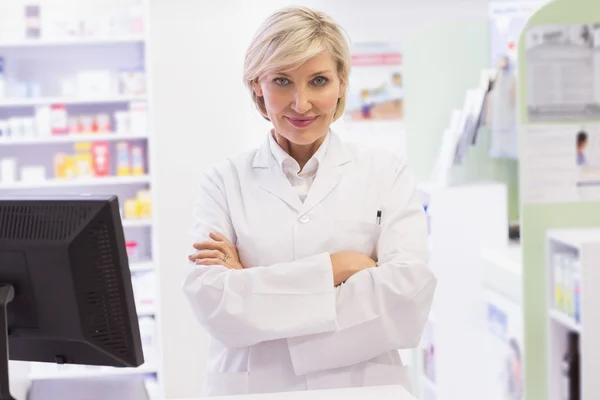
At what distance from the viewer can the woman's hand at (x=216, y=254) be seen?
2170mm

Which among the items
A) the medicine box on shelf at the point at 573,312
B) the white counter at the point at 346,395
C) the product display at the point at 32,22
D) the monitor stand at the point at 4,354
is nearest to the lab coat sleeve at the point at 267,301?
the white counter at the point at 346,395

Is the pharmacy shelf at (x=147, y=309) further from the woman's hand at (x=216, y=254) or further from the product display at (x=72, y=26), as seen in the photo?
the woman's hand at (x=216, y=254)

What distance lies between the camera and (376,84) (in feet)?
21.1

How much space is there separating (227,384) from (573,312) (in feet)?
5.75

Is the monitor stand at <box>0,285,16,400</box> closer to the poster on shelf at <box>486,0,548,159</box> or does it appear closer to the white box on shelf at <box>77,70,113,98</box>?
the poster on shelf at <box>486,0,548,159</box>

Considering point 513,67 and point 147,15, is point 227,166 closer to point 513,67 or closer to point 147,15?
point 513,67

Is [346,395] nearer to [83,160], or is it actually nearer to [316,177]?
[316,177]

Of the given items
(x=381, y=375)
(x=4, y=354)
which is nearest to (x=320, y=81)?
(x=381, y=375)

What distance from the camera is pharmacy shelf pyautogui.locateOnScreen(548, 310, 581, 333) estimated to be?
3363 mm

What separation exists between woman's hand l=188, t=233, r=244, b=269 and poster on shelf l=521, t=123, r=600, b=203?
1714 millimetres

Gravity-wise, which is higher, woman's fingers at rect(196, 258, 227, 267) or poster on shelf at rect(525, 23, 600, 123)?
poster on shelf at rect(525, 23, 600, 123)

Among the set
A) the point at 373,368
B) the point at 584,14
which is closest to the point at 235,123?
the point at 584,14

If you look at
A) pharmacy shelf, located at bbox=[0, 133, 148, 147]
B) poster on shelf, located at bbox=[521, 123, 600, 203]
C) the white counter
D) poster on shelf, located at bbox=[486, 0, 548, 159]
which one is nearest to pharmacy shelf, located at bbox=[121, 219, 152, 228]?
pharmacy shelf, located at bbox=[0, 133, 148, 147]

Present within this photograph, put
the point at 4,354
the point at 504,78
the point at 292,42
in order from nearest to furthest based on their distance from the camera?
the point at 4,354, the point at 292,42, the point at 504,78
